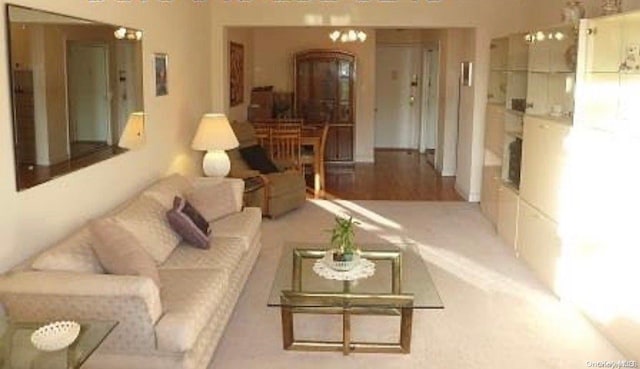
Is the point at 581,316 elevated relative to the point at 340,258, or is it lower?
lower

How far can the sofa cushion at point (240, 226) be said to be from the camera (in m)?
4.62

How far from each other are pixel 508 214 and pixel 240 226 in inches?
97.4

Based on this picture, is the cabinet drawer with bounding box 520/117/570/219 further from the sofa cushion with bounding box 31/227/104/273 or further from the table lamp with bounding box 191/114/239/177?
the sofa cushion with bounding box 31/227/104/273

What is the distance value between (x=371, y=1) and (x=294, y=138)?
1.91 meters

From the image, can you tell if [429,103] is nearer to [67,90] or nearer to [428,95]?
[428,95]

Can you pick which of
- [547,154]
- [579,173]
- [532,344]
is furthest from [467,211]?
[532,344]

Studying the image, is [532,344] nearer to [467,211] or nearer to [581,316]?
[581,316]

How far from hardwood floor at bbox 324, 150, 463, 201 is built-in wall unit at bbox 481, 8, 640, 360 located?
2.41 meters

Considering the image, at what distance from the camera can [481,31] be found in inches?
294

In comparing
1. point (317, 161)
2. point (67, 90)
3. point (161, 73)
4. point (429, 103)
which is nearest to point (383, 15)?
point (317, 161)

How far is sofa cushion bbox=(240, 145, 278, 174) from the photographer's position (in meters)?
7.50

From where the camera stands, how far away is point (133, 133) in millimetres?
4867

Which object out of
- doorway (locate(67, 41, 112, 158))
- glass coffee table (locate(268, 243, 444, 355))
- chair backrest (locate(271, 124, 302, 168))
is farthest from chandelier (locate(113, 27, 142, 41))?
chair backrest (locate(271, 124, 302, 168))

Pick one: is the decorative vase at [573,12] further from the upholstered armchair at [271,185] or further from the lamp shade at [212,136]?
the upholstered armchair at [271,185]
